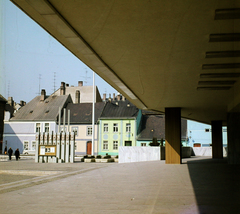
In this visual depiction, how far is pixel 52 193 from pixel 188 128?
4218cm

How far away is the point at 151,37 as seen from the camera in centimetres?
820

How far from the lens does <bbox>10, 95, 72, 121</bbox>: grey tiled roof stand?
51438 millimetres

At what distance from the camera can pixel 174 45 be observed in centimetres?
892

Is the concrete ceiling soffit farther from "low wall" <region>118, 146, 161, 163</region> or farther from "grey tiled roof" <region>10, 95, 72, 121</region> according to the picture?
"grey tiled roof" <region>10, 95, 72, 121</region>

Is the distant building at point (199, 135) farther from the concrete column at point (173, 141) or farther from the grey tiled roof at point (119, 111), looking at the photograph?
the concrete column at point (173, 141)

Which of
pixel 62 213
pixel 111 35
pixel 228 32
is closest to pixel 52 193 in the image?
pixel 62 213

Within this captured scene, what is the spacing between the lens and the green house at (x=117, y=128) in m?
49.0

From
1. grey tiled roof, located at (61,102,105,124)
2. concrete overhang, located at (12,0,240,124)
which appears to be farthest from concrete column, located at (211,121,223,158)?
grey tiled roof, located at (61,102,105,124)

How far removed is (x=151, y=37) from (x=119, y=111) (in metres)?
43.7

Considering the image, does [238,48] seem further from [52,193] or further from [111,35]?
[52,193]

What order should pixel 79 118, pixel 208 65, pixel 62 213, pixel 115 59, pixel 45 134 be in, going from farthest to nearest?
pixel 79 118 → pixel 45 134 → pixel 208 65 → pixel 115 59 → pixel 62 213

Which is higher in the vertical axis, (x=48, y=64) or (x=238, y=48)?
(x=238, y=48)

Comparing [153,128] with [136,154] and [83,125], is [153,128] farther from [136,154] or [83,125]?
[136,154]

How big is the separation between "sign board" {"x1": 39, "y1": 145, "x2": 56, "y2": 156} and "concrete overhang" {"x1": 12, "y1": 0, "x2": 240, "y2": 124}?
14719 mm
